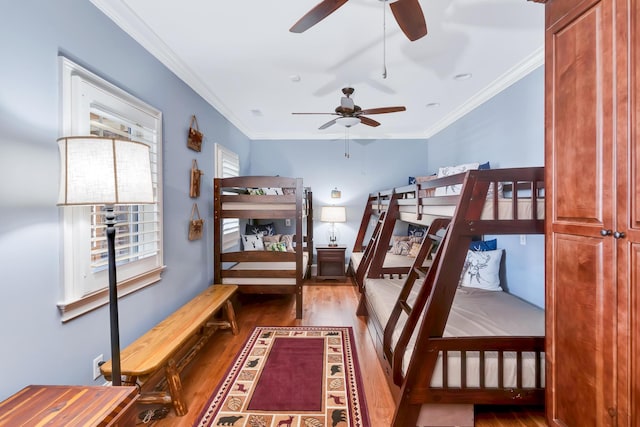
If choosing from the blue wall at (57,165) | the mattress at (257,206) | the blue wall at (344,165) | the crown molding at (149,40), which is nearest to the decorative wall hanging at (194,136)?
the blue wall at (57,165)

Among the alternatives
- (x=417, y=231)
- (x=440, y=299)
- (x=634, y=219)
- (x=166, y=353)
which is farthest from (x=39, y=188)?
(x=417, y=231)

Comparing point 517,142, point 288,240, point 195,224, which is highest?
point 517,142

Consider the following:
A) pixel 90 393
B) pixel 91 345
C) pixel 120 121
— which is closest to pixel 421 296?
pixel 90 393

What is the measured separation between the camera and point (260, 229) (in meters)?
4.97

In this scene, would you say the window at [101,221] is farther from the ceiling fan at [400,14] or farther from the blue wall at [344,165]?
the blue wall at [344,165]

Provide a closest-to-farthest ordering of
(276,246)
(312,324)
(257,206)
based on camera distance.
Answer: (312,324), (257,206), (276,246)

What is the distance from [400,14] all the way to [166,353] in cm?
240

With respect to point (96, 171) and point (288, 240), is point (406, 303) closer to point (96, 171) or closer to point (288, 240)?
point (96, 171)

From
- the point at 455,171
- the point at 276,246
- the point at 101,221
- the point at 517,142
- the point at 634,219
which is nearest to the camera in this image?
the point at 634,219

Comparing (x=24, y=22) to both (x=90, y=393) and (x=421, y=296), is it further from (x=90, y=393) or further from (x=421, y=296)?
(x=421, y=296)

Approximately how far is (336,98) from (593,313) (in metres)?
3.16

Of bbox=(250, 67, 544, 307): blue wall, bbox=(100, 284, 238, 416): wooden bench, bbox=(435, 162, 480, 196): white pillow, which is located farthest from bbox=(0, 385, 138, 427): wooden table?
bbox=(250, 67, 544, 307): blue wall

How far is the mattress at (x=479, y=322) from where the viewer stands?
171 centimetres

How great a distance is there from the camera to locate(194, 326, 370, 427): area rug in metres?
1.83
